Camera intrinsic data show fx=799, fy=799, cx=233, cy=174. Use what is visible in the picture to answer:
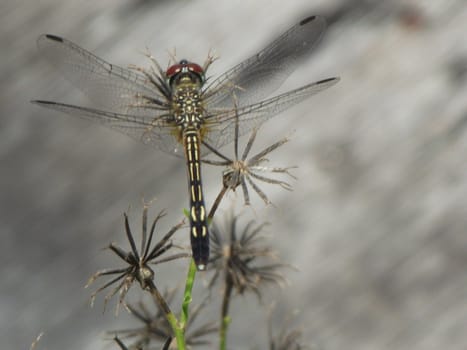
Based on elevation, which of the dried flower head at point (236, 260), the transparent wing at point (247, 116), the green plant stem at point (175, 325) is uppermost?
the transparent wing at point (247, 116)

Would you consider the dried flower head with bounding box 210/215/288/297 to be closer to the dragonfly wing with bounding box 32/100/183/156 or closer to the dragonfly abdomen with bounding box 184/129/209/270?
the dragonfly abdomen with bounding box 184/129/209/270

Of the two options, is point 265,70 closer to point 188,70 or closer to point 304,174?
point 188,70

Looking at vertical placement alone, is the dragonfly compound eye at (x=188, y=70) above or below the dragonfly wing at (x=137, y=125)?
above

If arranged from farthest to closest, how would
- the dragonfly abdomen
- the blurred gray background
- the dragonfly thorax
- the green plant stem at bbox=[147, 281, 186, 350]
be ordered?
the blurred gray background, the dragonfly thorax, the dragonfly abdomen, the green plant stem at bbox=[147, 281, 186, 350]

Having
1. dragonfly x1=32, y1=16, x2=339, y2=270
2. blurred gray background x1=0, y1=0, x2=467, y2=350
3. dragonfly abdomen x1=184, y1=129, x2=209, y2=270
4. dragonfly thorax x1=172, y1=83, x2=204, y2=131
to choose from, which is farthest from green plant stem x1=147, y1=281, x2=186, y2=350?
blurred gray background x1=0, y1=0, x2=467, y2=350

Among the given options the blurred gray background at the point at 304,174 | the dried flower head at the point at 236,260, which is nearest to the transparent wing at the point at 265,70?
the dried flower head at the point at 236,260

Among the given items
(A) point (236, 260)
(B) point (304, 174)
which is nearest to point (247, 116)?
(A) point (236, 260)

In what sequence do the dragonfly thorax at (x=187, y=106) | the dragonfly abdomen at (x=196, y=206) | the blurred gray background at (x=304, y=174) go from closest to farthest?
the dragonfly abdomen at (x=196, y=206)
the dragonfly thorax at (x=187, y=106)
the blurred gray background at (x=304, y=174)

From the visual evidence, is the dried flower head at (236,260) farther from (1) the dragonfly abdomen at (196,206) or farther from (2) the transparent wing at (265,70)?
(2) the transparent wing at (265,70)
